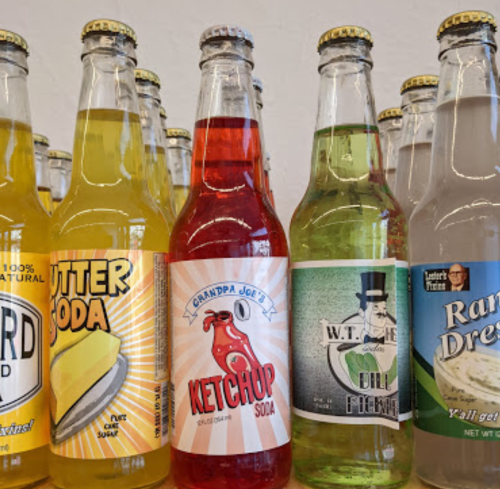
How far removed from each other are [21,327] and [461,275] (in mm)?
455

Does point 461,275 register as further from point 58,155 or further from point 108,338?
point 58,155

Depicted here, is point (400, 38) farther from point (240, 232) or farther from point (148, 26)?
point (240, 232)

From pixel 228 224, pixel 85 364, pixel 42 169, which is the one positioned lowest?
pixel 85 364

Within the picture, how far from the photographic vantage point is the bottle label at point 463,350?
19.7 inches

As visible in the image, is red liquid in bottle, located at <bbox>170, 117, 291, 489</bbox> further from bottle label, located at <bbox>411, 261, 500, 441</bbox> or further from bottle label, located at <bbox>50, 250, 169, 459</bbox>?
bottle label, located at <bbox>411, 261, 500, 441</bbox>

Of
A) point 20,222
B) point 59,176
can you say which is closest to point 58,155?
point 59,176

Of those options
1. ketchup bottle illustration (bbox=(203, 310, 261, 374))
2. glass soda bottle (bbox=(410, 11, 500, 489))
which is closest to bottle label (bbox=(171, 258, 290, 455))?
ketchup bottle illustration (bbox=(203, 310, 261, 374))

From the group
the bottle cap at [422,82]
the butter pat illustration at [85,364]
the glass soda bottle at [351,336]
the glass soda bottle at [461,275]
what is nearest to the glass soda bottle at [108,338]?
the butter pat illustration at [85,364]

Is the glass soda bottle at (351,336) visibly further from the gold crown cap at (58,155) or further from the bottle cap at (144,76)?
the gold crown cap at (58,155)

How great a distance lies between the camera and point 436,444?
528 millimetres

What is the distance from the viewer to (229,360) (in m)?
0.51

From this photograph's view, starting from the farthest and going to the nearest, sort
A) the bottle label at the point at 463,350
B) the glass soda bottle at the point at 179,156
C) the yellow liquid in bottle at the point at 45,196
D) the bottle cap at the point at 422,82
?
the glass soda bottle at the point at 179,156 < the yellow liquid in bottle at the point at 45,196 < the bottle cap at the point at 422,82 < the bottle label at the point at 463,350

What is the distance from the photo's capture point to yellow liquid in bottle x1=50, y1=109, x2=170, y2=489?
52 cm

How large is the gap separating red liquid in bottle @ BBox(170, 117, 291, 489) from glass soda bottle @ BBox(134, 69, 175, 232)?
0.17 m
